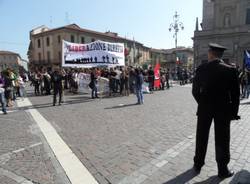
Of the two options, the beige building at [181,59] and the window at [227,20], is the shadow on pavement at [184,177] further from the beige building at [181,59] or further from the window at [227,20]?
the window at [227,20]

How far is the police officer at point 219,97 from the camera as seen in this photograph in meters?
3.85

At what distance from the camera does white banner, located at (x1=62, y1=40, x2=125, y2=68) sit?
15984 mm

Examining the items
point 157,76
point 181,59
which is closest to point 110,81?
Result: point 157,76

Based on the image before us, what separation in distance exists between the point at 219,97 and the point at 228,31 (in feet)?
173

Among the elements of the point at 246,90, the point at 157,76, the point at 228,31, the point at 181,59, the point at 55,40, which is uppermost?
the point at 55,40

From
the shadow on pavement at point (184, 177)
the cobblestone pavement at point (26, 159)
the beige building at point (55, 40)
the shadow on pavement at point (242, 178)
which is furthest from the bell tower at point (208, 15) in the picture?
the shadow on pavement at point (184, 177)

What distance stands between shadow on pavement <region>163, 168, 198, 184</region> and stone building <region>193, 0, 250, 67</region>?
4741cm

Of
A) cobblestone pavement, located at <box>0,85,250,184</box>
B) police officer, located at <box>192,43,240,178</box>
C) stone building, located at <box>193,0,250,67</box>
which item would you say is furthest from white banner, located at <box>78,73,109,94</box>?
stone building, located at <box>193,0,250,67</box>

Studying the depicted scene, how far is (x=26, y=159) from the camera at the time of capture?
4.97 m

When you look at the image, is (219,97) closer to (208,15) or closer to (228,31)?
(228,31)

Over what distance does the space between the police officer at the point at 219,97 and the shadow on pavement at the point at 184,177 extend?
0.42 m

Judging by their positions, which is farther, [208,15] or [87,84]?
[208,15]

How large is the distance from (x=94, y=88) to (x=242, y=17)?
→ 47.2 metres

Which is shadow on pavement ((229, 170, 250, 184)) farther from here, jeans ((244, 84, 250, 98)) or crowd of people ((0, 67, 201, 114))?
jeans ((244, 84, 250, 98))
